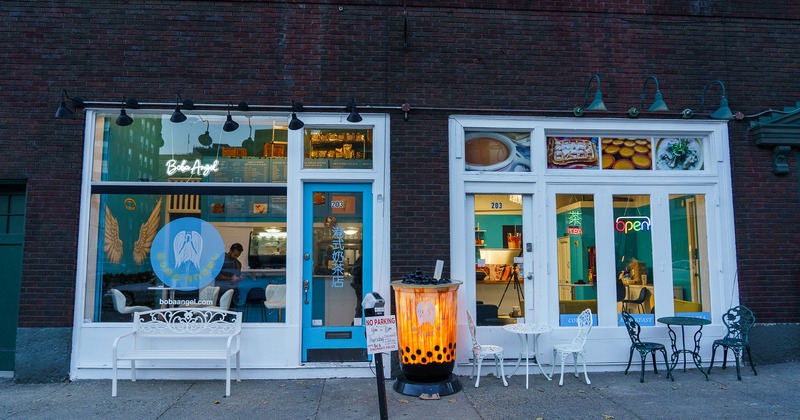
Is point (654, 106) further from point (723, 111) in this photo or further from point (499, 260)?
point (499, 260)

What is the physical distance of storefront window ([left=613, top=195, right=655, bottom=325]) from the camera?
7.28 meters

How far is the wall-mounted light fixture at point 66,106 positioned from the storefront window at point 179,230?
33 cm

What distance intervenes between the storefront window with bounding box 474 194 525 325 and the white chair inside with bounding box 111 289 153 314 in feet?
14.1

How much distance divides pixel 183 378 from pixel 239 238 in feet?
6.03

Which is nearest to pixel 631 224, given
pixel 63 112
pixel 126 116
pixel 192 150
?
pixel 192 150

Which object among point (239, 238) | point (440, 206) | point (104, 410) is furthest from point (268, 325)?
point (440, 206)

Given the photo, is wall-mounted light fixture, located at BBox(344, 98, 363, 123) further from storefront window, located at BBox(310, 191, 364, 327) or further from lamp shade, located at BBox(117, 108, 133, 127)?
lamp shade, located at BBox(117, 108, 133, 127)

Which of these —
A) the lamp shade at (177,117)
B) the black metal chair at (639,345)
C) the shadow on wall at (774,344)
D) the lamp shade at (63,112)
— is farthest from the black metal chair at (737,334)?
the lamp shade at (63,112)

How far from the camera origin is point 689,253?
7.47 metres

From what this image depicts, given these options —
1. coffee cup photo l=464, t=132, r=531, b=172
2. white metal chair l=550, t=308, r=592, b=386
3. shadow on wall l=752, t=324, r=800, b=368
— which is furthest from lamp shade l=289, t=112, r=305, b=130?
shadow on wall l=752, t=324, r=800, b=368

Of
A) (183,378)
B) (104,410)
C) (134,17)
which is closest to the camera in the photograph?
(104,410)

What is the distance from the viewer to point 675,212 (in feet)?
24.4

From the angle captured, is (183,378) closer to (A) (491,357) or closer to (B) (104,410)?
(B) (104,410)

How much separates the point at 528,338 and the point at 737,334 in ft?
8.80
